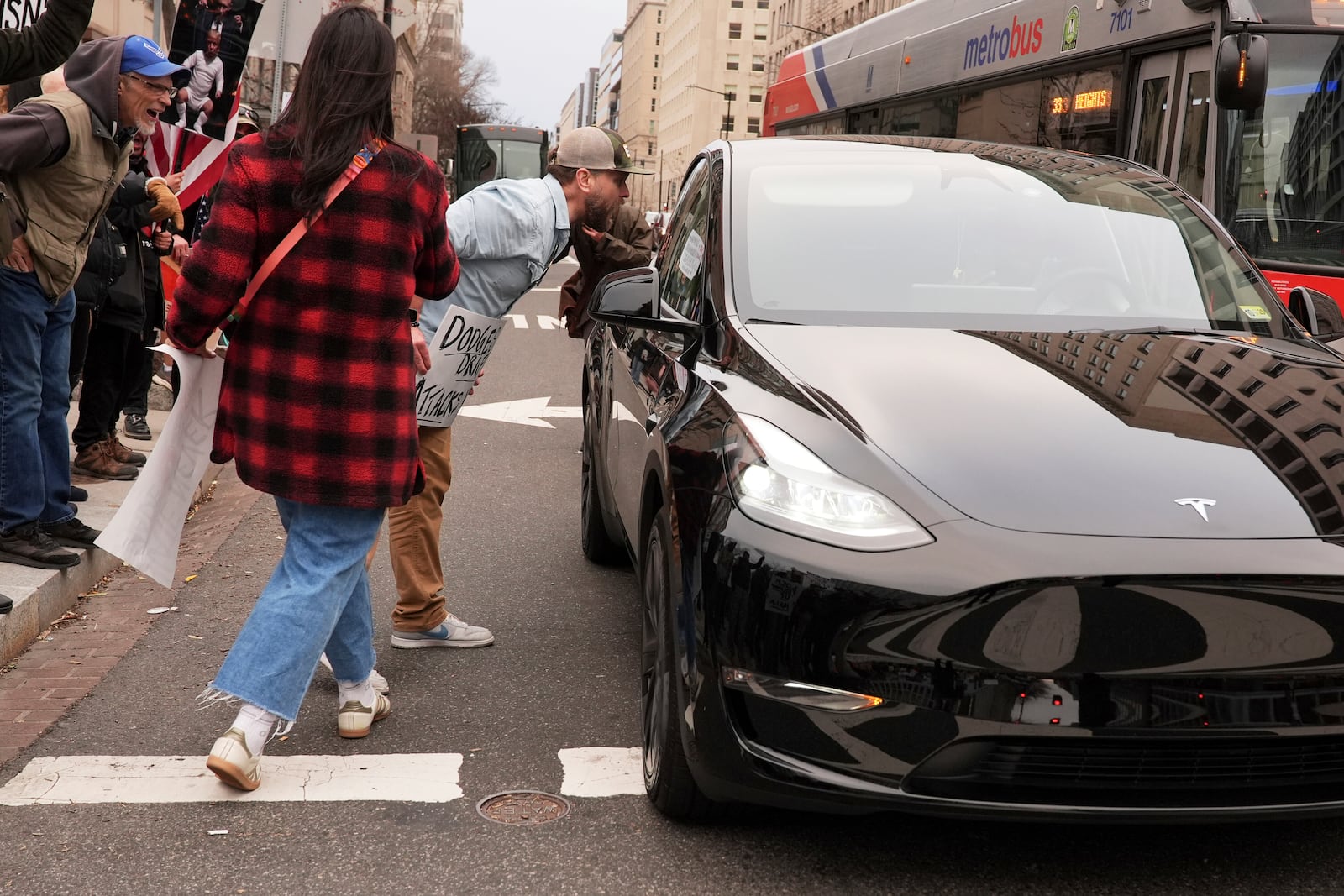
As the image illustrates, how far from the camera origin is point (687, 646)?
3.09m

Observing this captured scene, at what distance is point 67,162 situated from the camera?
5289 millimetres

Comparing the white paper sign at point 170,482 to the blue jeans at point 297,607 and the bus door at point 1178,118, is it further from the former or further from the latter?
the bus door at point 1178,118

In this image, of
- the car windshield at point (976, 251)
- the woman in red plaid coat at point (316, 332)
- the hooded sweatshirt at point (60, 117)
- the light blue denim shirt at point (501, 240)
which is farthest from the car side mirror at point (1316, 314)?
the hooded sweatshirt at point (60, 117)

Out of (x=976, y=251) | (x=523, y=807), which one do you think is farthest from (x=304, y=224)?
(x=976, y=251)

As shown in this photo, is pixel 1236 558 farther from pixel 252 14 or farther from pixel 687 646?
pixel 252 14

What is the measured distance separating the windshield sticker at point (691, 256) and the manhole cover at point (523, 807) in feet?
5.11

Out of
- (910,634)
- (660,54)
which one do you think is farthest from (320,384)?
(660,54)

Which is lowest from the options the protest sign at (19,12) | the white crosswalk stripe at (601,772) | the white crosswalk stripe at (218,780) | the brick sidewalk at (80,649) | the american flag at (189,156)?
the brick sidewalk at (80,649)

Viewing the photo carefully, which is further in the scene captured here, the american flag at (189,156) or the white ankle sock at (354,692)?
the american flag at (189,156)

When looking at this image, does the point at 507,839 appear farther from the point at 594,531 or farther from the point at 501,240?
the point at 594,531

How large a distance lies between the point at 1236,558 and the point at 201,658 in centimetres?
328

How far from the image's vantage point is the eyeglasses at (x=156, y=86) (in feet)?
17.4

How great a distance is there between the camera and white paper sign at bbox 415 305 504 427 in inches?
181

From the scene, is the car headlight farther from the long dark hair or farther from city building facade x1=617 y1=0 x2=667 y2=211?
city building facade x1=617 y1=0 x2=667 y2=211
